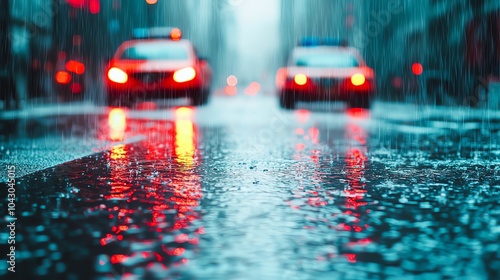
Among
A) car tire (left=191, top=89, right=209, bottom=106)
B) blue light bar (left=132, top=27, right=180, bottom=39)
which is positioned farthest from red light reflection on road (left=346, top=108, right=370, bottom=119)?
blue light bar (left=132, top=27, right=180, bottom=39)

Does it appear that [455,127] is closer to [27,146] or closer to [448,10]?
[27,146]

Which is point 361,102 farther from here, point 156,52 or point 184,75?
point 156,52

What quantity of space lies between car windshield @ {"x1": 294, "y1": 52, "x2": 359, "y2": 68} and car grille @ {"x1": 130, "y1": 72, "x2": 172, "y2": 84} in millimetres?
3168

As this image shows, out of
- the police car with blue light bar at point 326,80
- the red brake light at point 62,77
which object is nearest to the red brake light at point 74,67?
the red brake light at point 62,77

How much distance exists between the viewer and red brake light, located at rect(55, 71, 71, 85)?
2666 cm

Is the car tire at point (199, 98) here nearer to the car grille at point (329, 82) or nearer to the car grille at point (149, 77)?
the car grille at point (149, 77)

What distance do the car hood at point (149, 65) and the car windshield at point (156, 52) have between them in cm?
35

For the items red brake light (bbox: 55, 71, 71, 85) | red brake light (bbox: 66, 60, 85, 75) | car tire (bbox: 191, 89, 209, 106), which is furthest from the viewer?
red brake light (bbox: 66, 60, 85, 75)

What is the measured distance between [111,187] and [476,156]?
4.13 m

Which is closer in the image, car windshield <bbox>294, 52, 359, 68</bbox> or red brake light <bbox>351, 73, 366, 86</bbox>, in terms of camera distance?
red brake light <bbox>351, 73, 366, 86</bbox>

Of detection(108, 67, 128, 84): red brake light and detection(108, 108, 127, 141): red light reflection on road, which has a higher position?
detection(108, 67, 128, 84): red brake light

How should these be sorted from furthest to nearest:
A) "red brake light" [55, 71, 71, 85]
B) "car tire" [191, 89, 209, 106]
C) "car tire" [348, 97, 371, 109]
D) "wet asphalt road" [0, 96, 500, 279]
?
"red brake light" [55, 71, 71, 85] < "car tire" [191, 89, 209, 106] < "car tire" [348, 97, 371, 109] < "wet asphalt road" [0, 96, 500, 279]

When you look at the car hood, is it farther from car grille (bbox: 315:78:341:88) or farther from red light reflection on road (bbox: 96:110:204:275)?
red light reflection on road (bbox: 96:110:204:275)

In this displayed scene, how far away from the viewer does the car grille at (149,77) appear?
19.4 metres
